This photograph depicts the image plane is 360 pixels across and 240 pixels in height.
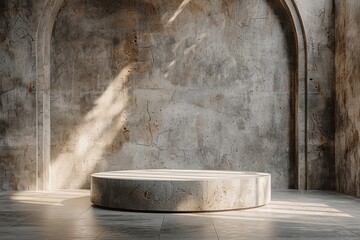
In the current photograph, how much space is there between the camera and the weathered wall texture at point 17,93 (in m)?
12.7

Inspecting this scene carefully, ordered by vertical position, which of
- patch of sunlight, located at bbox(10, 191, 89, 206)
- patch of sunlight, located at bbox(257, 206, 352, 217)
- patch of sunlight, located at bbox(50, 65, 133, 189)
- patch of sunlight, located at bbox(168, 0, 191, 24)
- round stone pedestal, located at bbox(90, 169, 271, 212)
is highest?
patch of sunlight, located at bbox(168, 0, 191, 24)

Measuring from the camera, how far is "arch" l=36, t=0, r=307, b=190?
1247 centimetres

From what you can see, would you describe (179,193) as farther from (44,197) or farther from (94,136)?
(94,136)

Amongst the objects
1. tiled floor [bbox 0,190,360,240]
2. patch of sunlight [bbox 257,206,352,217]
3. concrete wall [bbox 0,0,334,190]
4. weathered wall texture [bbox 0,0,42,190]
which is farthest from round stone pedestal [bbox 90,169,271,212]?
weathered wall texture [bbox 0,0,42,190]

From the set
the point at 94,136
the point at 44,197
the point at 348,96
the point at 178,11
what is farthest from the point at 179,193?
the point at 178,11

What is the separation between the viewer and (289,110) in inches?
509

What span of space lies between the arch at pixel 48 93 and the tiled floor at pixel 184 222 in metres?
2.56

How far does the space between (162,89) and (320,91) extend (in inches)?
155

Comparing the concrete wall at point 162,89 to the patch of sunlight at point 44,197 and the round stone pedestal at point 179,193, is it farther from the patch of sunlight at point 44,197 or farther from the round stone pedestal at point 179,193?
the round stone pedestal at point 179,193

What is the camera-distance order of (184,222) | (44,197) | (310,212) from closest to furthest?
(184,222) → (310,212) → (44,197)

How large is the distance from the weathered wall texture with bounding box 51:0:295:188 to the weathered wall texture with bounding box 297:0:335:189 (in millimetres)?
660

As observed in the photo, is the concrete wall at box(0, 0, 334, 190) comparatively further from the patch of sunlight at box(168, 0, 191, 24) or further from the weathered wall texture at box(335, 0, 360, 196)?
the weathered wall texture at box(335, 0, 360, 196)

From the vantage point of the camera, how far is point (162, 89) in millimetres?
13141

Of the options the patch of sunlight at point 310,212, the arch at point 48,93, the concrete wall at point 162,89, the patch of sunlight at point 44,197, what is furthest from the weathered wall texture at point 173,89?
the patch of sunlight at point 310,212
